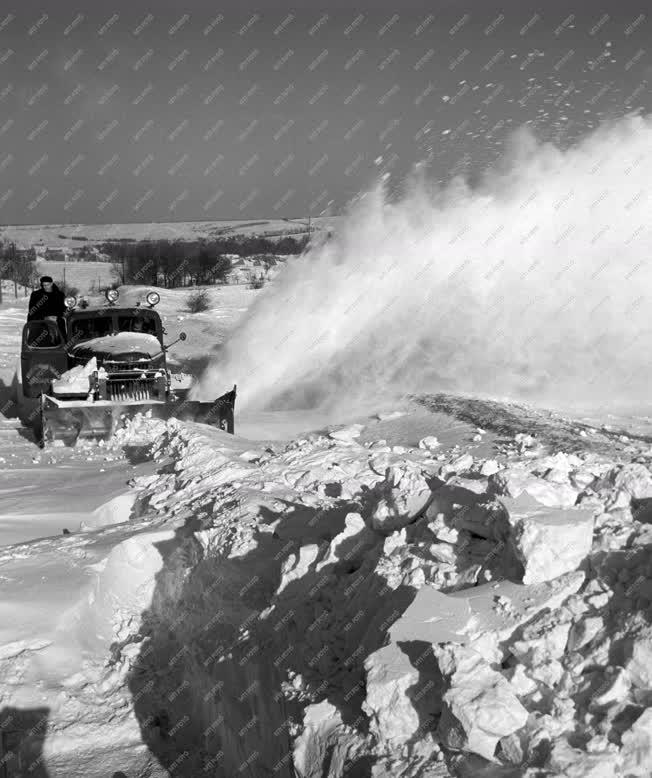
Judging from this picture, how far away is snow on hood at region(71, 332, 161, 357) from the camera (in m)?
12.9

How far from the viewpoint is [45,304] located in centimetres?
1434

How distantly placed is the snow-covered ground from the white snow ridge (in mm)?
11

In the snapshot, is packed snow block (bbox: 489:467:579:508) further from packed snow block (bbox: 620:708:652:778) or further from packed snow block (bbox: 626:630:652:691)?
packed snow block (bbox: 620:708:652:778)

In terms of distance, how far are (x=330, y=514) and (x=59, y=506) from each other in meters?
3.66

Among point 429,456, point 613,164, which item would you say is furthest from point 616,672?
point 613,164

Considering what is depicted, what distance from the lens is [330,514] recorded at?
5832 millimetres

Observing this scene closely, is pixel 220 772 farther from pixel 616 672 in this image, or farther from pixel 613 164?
pixel 613 164

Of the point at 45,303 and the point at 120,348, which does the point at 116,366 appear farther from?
the point at 45,303

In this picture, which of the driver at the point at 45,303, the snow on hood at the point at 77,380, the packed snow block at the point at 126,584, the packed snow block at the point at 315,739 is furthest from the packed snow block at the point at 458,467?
the driver at the point at 45,303

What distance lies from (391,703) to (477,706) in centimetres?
44

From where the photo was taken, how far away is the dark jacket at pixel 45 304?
1427cm

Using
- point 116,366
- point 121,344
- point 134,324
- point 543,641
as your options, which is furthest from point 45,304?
point 543,641

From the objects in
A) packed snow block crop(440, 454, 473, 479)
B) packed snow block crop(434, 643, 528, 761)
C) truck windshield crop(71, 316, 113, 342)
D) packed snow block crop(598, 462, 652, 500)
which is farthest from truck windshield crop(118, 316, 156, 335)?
packed snow block crop(434, 643, 528, 761)

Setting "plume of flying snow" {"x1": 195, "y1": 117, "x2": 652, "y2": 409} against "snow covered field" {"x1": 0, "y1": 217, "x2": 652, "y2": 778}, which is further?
"plume of flying snow" {"x1": 195, "y1": 117, "x2": 652, "y2": 409}
